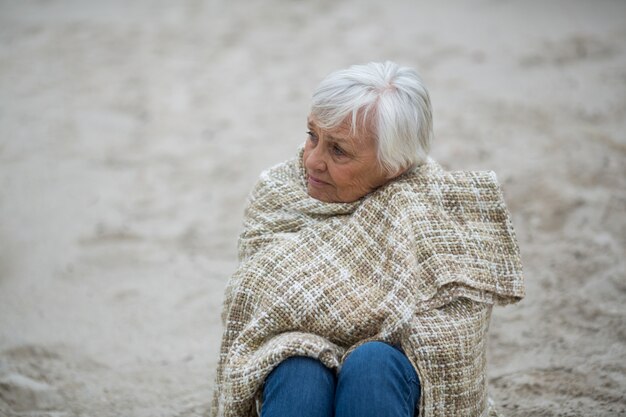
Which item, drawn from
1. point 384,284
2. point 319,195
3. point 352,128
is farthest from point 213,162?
point 384,284

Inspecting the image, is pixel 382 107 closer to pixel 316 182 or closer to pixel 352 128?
pixel 352 128

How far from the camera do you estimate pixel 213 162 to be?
195 inches

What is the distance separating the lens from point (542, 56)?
5637 millimetres

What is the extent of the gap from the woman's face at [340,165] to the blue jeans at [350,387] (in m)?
0.52

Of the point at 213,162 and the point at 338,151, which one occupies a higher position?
the point at 338,151

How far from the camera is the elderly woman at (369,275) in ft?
7.12

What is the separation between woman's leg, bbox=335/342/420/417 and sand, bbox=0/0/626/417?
0.94m

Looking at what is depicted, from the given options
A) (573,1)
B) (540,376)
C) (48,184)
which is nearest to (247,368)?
(540,376)

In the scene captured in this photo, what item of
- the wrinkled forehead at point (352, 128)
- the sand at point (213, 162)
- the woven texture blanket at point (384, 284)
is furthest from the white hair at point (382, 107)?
the sand at point (213, 162)

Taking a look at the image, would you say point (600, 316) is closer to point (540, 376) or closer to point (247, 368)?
point (540, 376)

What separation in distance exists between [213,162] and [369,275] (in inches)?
110

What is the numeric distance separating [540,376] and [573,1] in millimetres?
4141

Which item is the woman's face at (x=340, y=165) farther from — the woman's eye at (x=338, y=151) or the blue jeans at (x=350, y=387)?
the blue jeans at (x=350, y=387)

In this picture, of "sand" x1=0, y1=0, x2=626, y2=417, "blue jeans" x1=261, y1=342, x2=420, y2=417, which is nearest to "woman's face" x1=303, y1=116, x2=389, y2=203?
"blue jeans" x1=261, y1=342, x2=420, y2=417
